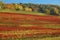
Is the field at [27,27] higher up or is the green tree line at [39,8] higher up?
the green tree line at [39,8]

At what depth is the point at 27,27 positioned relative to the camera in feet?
17.4

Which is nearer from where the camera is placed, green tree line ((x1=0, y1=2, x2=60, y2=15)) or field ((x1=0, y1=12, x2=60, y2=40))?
field ((x1=0, y1=12, x2=60, y2=40))

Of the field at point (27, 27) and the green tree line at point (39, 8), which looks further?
the green tree line at point (39, 8)

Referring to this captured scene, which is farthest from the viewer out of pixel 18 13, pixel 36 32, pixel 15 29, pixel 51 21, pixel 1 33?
pixel 51 21

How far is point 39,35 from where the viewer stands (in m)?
5.24

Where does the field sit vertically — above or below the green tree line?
below

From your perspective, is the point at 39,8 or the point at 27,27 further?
the point at 39,8

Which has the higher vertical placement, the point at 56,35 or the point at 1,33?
the point at 1,33

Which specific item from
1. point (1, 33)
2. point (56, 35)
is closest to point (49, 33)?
point (56, 35)

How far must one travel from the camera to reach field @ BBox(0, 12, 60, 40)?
15.8 ft

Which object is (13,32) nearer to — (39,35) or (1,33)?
(1,33)

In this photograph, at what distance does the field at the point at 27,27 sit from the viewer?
4.81 meters

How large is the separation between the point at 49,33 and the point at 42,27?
0.96 ft

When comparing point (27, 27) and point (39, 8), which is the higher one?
point (39, 8)
